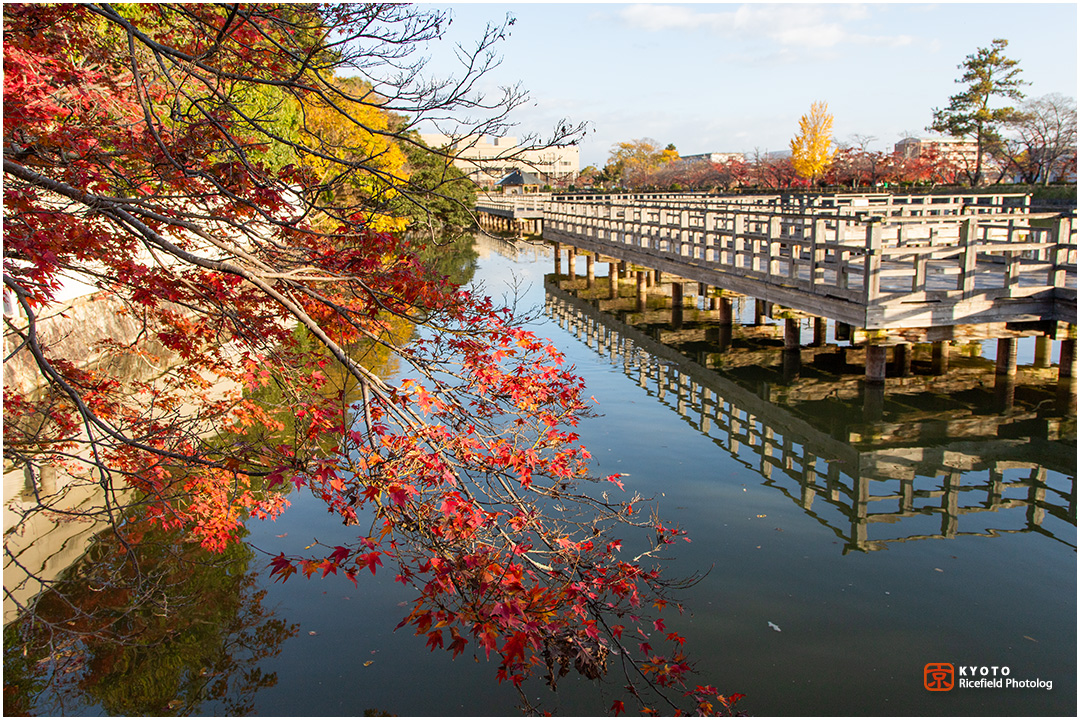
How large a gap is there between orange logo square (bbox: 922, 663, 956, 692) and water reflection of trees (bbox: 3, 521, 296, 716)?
4.80 m

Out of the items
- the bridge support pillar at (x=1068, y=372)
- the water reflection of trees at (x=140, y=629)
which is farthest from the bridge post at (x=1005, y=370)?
the water reflection of trees at (x=140, y=629)

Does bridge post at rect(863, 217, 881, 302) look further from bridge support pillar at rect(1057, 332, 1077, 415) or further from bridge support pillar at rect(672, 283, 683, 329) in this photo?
bridge support pillar at rect(672, 283, 683, 329)

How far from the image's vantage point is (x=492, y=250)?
46.9 meters

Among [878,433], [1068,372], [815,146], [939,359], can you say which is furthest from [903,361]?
[815,146]

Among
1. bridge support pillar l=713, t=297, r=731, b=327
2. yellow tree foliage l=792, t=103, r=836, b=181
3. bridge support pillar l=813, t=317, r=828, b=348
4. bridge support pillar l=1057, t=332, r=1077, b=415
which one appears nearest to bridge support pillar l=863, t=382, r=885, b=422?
bridge support pillar l=1057, t=332, r=1077, b=415

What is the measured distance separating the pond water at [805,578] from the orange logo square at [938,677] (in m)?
0.05

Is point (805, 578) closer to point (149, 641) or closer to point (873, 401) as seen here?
point (149, 641)

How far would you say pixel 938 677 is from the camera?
5.65 metres

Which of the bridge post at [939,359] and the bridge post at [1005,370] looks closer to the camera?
the bridge post at [1005,370]

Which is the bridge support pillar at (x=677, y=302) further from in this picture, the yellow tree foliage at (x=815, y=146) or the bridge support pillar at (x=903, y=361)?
the yellow tree foliage at (x=815, y=146)

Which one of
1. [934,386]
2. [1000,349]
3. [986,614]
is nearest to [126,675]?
[986,614]

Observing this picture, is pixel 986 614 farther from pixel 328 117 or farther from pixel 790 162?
pixel 790 162

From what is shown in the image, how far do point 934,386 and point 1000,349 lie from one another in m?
1.22

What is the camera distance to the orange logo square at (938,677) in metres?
5.56
